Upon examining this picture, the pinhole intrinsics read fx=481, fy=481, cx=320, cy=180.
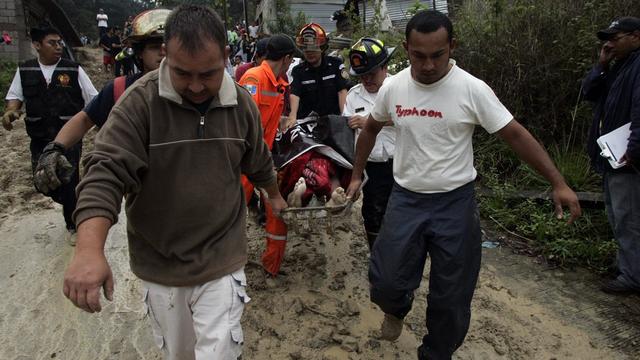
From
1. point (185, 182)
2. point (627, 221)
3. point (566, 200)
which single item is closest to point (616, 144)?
point (627, 221)

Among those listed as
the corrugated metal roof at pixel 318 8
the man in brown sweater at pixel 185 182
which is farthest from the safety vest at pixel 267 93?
the corrugated metal roof at pixel 318 8

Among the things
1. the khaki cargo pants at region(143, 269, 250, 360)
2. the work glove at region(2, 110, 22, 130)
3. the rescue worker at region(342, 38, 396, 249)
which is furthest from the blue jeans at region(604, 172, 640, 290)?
the work glove at region(2, 110, 22, 130)

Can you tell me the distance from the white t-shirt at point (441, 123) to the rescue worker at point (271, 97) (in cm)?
142

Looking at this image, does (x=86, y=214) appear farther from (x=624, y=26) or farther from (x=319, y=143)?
(x=624, y=26)

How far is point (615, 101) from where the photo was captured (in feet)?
11.9

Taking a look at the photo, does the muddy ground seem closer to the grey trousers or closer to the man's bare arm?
the grey trousers

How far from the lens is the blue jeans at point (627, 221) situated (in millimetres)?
3553

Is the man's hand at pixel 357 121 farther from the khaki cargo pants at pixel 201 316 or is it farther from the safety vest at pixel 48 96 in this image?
the safety vest at pixel 48 96

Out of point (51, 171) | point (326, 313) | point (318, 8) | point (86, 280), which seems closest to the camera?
point (86, 280)

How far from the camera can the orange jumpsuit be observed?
371 cm

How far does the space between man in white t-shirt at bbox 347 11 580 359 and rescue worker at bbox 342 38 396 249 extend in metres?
0.88

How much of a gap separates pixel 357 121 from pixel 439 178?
1240 millimetres

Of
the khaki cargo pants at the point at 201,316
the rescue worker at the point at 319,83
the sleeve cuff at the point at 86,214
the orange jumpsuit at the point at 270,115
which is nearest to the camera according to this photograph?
the sleeve cuff at the point at 86,214

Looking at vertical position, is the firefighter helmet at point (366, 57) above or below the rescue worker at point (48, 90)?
above
